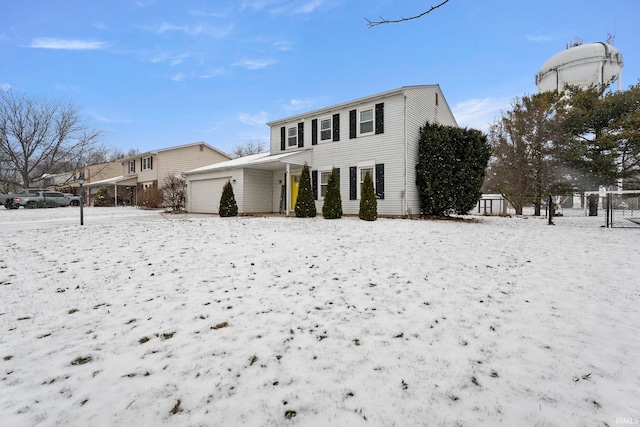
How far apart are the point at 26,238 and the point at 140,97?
71.9 ft

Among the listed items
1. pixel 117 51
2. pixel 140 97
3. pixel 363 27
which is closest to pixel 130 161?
pixel 140 97

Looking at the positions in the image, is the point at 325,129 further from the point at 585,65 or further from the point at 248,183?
the point at 585,65

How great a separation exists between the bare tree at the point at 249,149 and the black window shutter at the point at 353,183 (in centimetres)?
3628

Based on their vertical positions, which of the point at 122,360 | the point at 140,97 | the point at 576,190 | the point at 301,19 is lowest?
the point at 122,360

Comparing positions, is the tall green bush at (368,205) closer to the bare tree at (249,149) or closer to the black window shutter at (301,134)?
the black window shutter at (301,134)

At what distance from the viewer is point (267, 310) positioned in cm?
339

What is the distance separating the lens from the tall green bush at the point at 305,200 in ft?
39.8

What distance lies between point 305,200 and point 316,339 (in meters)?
9.64

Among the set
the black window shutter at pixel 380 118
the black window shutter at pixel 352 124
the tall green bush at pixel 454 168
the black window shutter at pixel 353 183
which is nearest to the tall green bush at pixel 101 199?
the black window shutter at pixel 353 183

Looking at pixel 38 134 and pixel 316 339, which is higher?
pixel 38 134

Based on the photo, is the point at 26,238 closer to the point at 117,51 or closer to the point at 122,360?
the point at 122,360

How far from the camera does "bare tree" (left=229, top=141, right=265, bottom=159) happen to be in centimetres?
4759

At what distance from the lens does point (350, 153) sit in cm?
1370

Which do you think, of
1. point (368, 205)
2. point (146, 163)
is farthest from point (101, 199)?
point (368, 205)
